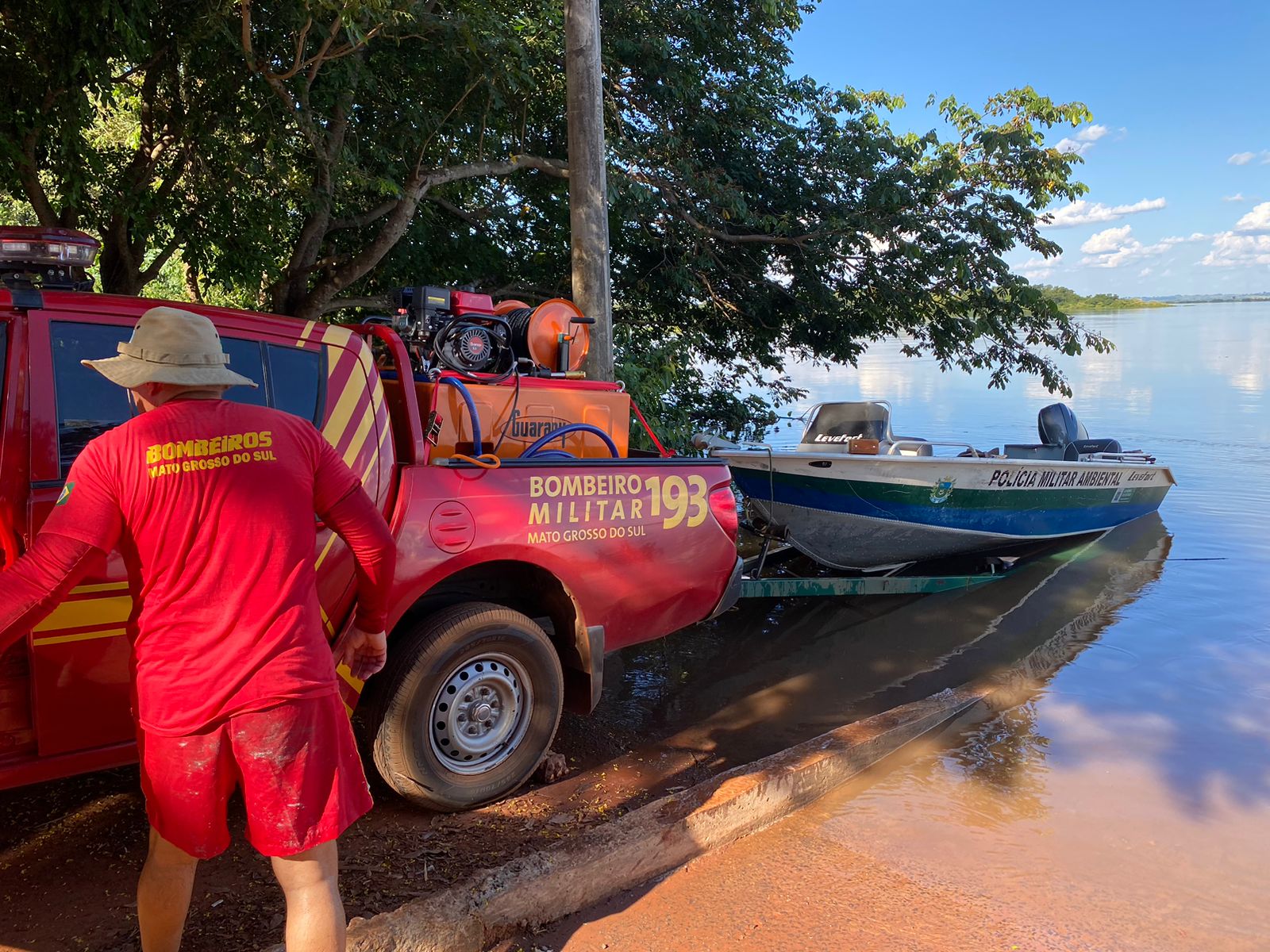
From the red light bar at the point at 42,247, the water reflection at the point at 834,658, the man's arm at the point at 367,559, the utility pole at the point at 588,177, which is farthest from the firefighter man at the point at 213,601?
the utility pole at the point at 588,177

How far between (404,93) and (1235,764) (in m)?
8.48

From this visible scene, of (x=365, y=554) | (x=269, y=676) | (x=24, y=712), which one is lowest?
Answer: (x=24, y=712)

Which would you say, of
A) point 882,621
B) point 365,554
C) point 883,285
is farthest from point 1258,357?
point 365,554

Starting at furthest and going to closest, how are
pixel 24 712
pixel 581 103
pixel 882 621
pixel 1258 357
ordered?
1. pixel 1258 357
2. pixel 882 621
3. pixel 581 103
4. pixel 24 712

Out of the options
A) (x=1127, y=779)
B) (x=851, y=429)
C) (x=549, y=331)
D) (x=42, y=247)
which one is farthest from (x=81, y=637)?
(x=851, y=429)

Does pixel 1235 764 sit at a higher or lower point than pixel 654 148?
lower

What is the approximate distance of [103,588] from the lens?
110 inches

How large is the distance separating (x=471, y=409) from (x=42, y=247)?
1690 mm

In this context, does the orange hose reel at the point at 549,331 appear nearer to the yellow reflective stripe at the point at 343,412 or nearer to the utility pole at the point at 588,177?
the utility pole at the point at 588,177

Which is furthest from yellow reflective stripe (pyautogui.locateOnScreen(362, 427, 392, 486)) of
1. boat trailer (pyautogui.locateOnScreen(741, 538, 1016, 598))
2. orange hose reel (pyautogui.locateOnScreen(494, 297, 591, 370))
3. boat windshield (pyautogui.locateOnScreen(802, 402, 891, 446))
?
boat windshield (pyautogui.locateOnScreen(802, 402, 891, 446))

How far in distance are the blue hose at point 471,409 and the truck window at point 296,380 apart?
0.75 m

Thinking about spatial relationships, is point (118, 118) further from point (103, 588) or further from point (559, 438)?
point (103, 588)

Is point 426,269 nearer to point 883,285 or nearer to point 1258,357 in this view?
point 883,285

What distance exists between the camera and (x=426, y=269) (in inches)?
396
